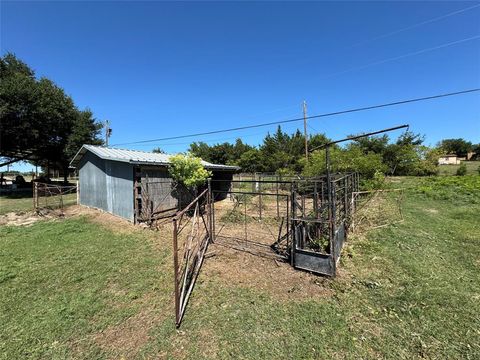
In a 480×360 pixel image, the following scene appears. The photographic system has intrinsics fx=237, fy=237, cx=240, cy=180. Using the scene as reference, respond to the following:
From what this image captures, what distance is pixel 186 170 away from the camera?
1090 cm

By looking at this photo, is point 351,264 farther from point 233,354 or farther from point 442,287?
point 233,354

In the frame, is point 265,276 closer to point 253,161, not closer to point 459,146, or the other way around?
point 253,161

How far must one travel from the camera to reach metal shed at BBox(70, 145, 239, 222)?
941 centimetres

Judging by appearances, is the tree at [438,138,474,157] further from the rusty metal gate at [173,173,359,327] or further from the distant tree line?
the rusty metal gate at [173,173,359,327]

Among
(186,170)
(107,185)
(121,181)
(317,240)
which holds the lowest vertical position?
(317,240)

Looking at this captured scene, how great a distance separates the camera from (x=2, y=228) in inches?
331

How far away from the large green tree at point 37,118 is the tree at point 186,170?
1325 centimetres

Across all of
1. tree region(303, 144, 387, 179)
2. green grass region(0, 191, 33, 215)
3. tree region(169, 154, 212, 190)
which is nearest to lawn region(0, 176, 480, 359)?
tree region(169, 154, 212, 190)

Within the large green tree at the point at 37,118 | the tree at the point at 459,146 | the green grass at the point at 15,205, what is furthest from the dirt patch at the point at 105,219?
the tree at the point at 459,146

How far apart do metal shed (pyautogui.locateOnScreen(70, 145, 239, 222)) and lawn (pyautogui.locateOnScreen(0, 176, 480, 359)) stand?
3511 mm

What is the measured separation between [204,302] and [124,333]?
3.92ft

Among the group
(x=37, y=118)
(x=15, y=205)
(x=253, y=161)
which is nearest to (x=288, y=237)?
(x=15, y=205)

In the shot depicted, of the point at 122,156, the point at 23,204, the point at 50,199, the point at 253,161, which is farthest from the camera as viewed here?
the point at 253,161

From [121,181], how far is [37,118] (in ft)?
41.7
